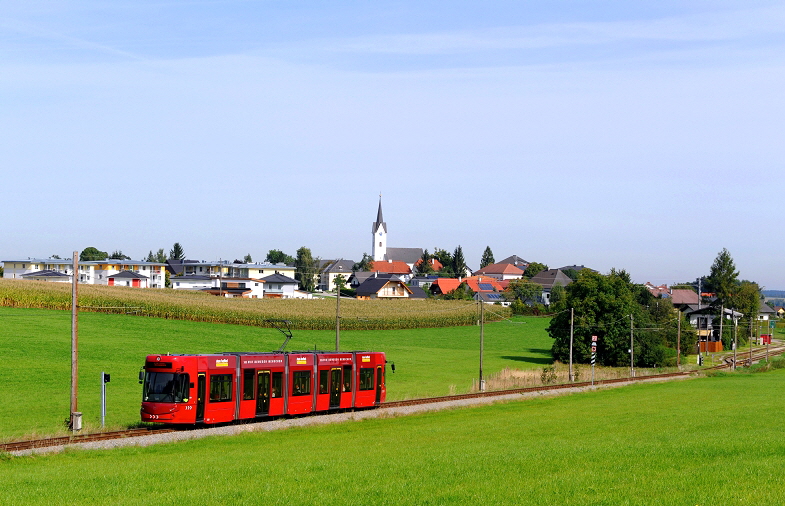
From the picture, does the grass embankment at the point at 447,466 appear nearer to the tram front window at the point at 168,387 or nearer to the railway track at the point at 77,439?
the railway track at the point at 77,439

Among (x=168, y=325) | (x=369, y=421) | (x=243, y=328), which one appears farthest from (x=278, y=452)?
(x=243, y=328)

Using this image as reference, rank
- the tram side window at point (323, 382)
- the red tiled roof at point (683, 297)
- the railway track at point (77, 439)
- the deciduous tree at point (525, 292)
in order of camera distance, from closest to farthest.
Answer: the railway track at point (77, 439) < the tram side window at point (323, 382) < the red tiled roof at point (683, 297) < the deciduous tree at point (525, 292)

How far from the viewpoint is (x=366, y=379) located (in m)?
40.4

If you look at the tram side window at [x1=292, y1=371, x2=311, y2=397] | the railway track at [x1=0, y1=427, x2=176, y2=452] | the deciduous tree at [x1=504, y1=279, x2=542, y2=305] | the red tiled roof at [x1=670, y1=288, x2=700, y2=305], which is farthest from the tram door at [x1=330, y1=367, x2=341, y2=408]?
the deciduous tree at [x1=504, y1=279, x2=542, y2=305]

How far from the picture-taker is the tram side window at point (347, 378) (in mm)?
39094

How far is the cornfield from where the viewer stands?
82688 millimetres

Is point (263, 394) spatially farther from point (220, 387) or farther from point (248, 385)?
point (220, 387)

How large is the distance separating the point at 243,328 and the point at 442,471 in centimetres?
7284

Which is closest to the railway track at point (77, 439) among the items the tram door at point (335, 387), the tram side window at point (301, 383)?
the tram side window at point (301, 383)

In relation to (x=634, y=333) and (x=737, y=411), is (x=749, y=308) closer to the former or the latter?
(x=634, y=333)

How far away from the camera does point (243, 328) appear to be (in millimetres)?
89375

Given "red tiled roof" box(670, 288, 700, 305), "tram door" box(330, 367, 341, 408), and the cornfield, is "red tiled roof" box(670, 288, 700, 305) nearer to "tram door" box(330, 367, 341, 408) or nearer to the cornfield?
the cornfield

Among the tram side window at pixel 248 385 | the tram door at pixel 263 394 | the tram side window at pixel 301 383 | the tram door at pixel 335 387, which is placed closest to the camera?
the tram side window at pixel 248 385

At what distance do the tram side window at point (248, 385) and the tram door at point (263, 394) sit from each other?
0.35 meters
